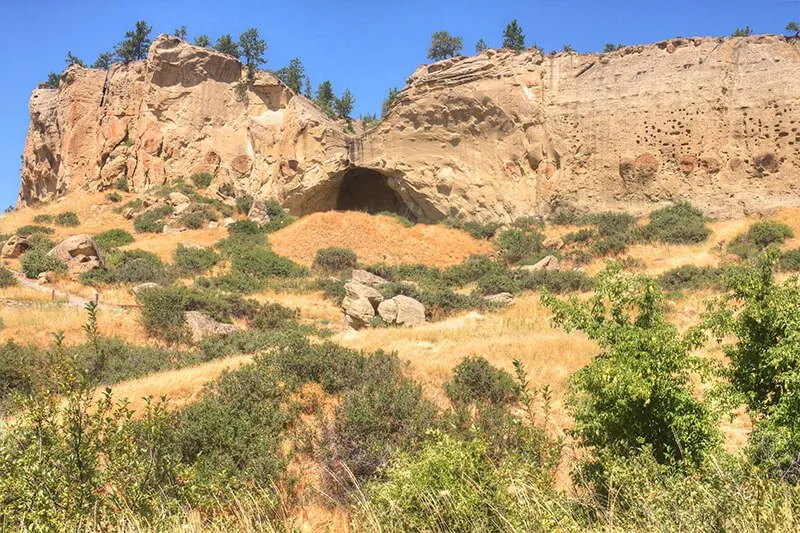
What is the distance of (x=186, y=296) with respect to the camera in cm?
1808

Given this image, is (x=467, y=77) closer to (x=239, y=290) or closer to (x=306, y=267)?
(x=306, y=267)

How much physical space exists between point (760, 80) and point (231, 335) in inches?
933

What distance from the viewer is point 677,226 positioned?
24.6 m

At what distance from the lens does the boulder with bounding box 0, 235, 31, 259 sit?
25.4 metres

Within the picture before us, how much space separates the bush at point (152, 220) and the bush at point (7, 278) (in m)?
10.5

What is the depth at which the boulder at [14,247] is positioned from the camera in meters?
25.4

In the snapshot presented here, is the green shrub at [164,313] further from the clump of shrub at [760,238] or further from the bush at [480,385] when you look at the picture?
the clump of shrub at [760,238]

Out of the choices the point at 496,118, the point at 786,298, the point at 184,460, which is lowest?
the point at 184,460

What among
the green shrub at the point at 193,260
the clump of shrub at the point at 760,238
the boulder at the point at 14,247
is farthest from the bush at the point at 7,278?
the clump of shrub at the point at 760,238

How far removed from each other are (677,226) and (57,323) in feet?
71.8

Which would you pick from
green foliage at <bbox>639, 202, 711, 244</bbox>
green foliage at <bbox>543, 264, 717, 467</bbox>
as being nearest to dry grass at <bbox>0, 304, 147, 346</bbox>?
green foliage at <bbox>543, 264, 717, 467</bbox>

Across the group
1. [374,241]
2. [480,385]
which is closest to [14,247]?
[374,241]

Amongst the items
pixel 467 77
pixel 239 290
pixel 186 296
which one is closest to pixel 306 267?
pixel 239 290

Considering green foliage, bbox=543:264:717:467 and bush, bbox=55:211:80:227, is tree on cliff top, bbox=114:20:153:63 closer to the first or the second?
bush, bbox=55:211:80:227
